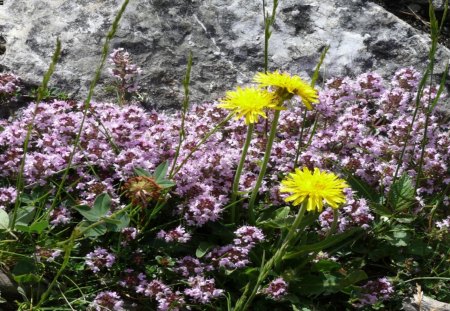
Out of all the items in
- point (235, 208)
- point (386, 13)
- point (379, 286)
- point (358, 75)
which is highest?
point (386, 13)

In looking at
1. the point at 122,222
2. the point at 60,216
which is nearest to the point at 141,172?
the point at 122,222

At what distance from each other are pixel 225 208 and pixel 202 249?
268mm

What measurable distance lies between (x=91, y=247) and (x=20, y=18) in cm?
242

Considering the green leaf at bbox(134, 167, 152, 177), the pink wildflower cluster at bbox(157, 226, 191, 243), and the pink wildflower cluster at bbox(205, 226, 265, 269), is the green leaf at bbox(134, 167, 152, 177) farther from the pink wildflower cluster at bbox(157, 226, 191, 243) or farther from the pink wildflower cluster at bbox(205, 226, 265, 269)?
the pink wildflower cluster at bbox(205, 226, 265, 269)

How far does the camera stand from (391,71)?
521cm

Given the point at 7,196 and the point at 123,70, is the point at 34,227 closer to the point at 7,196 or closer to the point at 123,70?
the point at 7,196

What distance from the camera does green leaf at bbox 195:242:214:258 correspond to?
143 inches

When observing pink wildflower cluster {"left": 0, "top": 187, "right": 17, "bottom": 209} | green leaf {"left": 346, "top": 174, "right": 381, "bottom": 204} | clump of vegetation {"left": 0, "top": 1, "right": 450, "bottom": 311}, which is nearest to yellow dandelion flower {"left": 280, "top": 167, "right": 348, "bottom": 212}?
clump of vegetation {"left": 0, "top": 1, "right": 450, "bottom": 311}

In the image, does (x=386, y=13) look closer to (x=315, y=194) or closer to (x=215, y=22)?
(x=215, y=22)

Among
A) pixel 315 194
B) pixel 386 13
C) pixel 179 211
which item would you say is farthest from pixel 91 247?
pixel 386 13

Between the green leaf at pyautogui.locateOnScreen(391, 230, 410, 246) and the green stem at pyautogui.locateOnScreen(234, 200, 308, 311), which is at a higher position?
the green stem at pyautogui.locateOnScreen(234, 200, 308, 311)

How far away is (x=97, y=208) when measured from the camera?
3439 millimetres

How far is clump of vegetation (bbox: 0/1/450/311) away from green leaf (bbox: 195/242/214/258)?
11mm

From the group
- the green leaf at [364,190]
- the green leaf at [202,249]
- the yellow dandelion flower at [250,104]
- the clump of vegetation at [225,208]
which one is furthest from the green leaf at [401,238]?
the yellow dandelion flower at [250,104]
